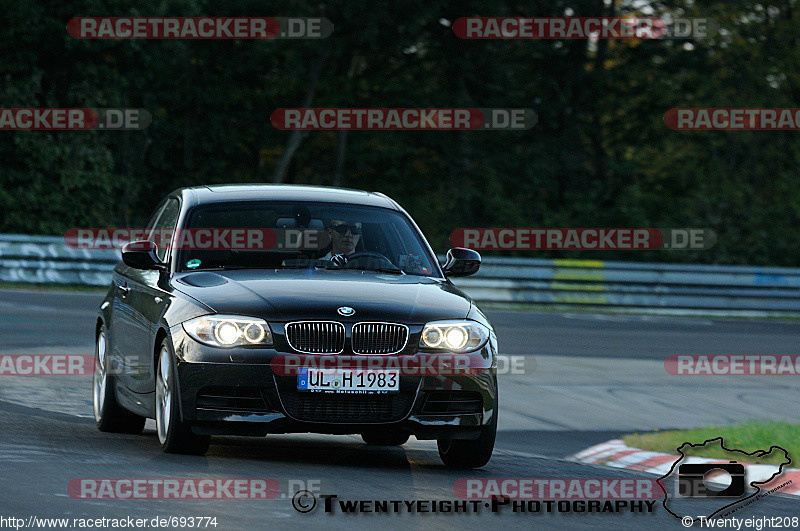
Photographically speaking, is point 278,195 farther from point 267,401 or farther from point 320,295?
point 267,401

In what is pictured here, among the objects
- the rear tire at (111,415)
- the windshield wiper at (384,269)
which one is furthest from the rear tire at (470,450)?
the rear tire at (111,415)

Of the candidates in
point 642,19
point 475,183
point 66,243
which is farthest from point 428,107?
point 66,243

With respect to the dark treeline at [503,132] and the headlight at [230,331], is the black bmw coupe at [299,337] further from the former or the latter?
the dark treeline at [503,132]

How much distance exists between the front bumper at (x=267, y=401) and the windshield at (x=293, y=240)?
111 centimetres

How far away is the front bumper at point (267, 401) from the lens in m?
8.73

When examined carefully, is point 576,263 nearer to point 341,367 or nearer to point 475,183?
point 475,183

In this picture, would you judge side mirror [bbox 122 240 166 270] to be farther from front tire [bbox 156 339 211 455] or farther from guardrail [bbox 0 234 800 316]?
guardrail [bbox 0 234 800 316]

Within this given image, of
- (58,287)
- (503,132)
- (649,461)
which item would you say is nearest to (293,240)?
(649,461)

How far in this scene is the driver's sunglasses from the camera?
10148 millimetres

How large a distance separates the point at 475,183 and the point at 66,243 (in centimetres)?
1319

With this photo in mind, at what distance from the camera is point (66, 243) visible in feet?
92.0

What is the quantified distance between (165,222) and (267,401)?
8.11 feet

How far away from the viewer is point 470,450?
942 cm

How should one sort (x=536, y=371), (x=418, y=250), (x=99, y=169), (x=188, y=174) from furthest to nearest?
(x=188, y=174) → (x=99, y=169) → (x=536, y=371) → (x=418, y=250)
